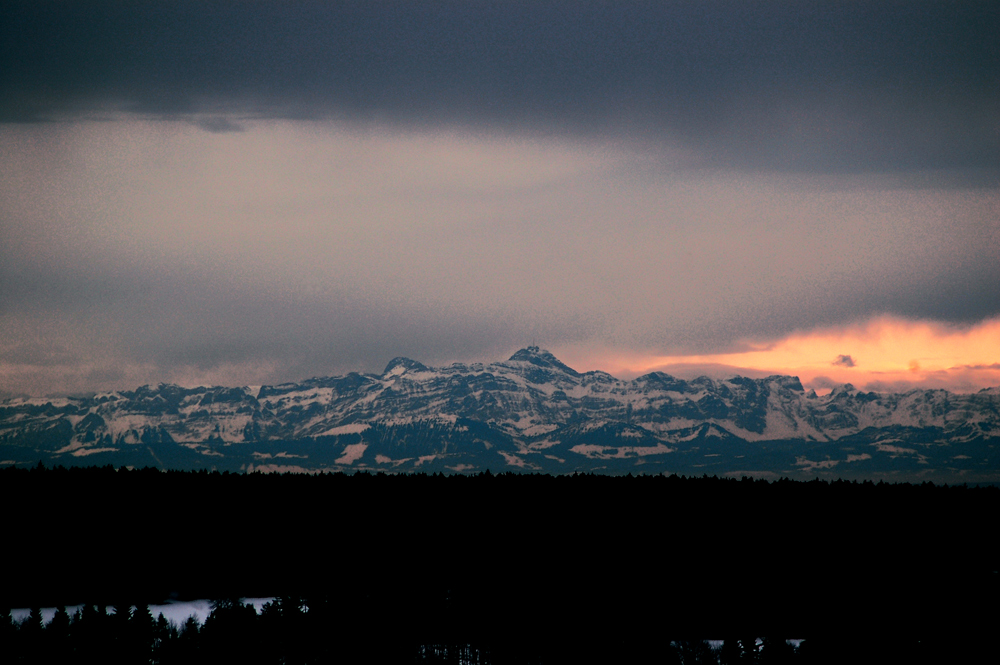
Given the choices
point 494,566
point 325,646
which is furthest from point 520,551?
point 325,646

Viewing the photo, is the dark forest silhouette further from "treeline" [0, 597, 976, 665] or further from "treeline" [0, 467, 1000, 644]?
"treeline" [0, 467, 1000, 644]

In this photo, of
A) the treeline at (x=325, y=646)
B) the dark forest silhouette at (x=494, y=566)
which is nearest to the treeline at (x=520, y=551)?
the dark forest silhouette at (x=494, y=566)

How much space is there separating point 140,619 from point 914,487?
371 ft

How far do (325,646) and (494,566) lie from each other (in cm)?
3810

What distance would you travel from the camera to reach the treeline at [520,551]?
86000 mm

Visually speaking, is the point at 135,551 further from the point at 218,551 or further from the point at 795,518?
the point at 795,518

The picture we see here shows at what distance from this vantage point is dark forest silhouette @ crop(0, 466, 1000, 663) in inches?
2771

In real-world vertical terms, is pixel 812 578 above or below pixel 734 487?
below

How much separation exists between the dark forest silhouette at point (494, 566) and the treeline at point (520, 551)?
32 centimetres

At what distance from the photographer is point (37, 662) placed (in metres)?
62.8

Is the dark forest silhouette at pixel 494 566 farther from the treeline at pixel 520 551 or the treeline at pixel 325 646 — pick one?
the treeline at pixel 520 551

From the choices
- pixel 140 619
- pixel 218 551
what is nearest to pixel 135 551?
pixel 218 551

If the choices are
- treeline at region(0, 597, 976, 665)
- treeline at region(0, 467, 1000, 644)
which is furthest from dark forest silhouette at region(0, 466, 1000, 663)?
treeline at region(0, 467, 1000, 644)

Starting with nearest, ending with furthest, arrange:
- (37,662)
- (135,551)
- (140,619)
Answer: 1. (37,662)
2. (140,619)
3. (135,551)
